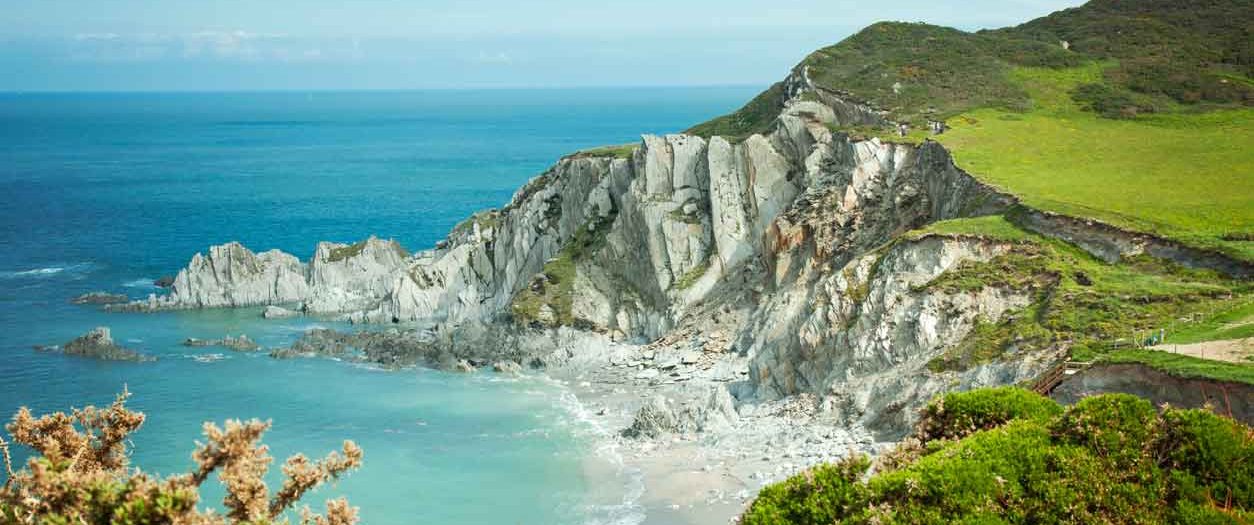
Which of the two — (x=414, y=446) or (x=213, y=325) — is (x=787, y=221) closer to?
(x=414, y=446)

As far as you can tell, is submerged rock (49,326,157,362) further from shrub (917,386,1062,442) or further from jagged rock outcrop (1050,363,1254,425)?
shrub (917,386,1062,442)

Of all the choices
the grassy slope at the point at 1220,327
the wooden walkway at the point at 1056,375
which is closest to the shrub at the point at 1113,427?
the wooden walkway at the point at 1056,375

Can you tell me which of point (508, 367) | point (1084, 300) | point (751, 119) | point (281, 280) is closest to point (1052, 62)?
point (751, 119)

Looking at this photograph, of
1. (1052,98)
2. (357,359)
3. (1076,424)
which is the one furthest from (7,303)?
(1076,424)

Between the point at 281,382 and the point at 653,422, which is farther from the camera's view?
the point at 281,382

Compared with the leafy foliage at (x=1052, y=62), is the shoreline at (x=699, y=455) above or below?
below

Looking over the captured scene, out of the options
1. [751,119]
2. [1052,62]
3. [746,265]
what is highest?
[1052,62]

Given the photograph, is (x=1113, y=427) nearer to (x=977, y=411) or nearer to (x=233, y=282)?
(x=977, y=411)

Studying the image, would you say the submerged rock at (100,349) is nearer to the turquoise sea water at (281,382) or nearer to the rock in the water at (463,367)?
the turquoise sea water at (281,382)
